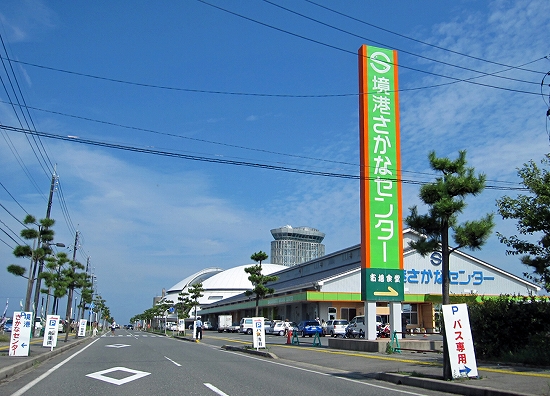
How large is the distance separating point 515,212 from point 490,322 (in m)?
3.83

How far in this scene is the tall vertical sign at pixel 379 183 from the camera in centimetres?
2488

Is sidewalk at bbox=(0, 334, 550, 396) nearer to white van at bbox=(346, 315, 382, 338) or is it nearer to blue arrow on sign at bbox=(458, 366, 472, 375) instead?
blue arrow on sign at bbox=(458, 366, 472, 375)

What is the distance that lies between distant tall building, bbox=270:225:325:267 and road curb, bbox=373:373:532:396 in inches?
5606

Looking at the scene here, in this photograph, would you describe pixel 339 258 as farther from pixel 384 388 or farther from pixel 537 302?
pixel 384 388

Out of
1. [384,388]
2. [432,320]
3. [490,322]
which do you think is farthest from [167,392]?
[432,320]

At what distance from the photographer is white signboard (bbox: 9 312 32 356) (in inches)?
692

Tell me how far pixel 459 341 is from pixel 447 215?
301 centimetres

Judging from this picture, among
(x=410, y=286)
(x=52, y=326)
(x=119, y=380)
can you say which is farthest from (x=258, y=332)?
(x=410, y=286)

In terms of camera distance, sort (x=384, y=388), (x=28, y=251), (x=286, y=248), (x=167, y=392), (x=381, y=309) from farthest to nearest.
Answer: (x=286, y=248), (x=381, y=309), (x=28, y=251), (x=384, y=388), (x=167, y=392)

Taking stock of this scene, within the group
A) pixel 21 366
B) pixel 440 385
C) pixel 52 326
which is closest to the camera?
pixel 440 385

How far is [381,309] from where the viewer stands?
48594 millimetres

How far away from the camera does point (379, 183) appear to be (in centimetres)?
2527

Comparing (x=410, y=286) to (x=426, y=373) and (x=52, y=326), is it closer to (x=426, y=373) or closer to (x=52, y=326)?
(x=52, y=326)

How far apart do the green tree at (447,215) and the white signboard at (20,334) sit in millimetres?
13301
